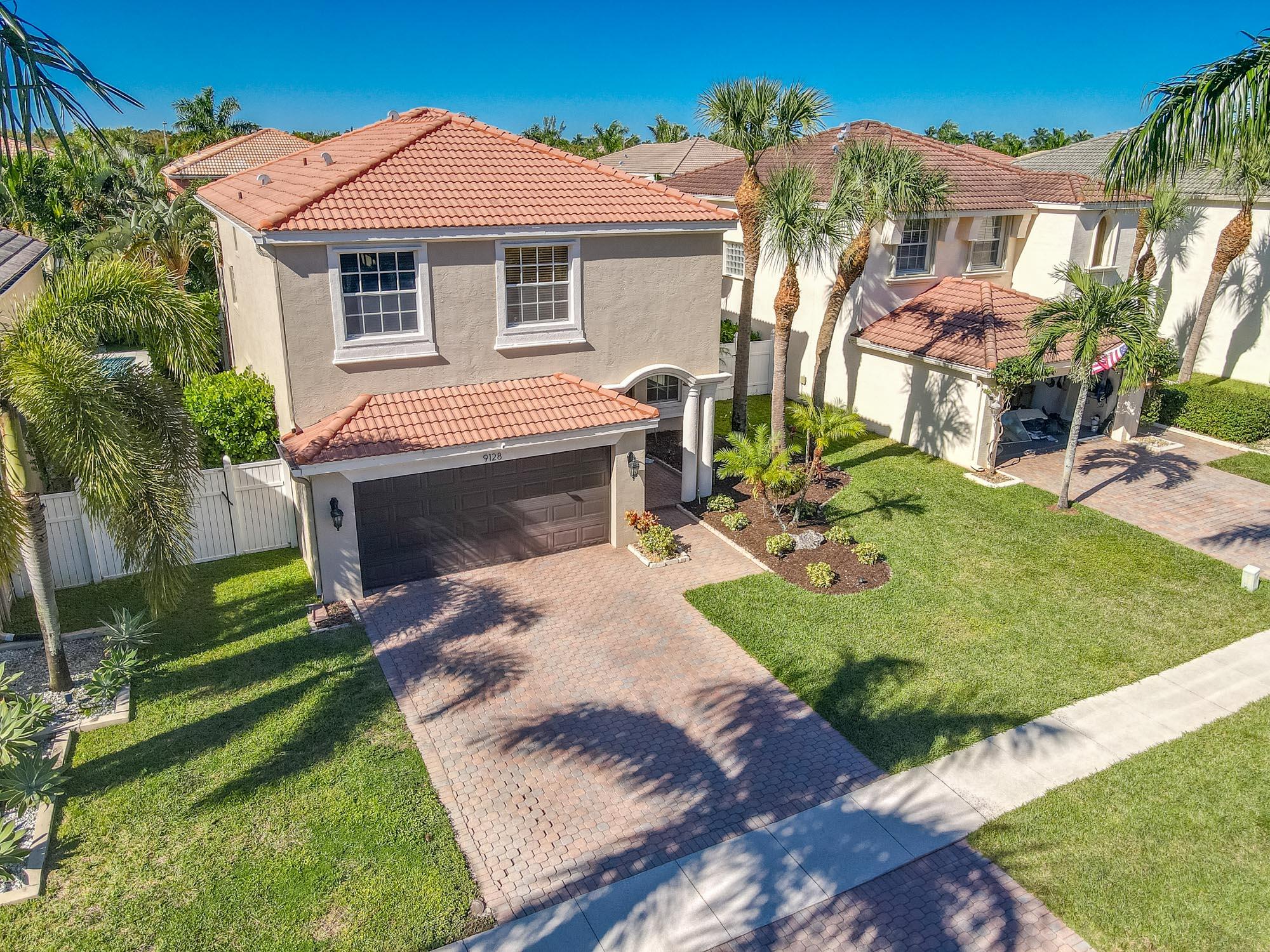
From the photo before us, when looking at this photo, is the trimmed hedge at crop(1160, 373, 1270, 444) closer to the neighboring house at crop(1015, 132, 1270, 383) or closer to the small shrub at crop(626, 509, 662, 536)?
the neighboring house at crop(1015, 132, 1270, 383)

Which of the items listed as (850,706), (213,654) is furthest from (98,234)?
(850,706)

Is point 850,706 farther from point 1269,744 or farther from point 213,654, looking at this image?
point 213,654

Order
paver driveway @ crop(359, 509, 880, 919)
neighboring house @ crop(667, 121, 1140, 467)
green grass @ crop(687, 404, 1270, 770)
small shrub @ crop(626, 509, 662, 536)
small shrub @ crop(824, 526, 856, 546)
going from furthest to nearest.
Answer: neighboring house @ crop(667, 121, 1140, 467)
small shrub @ crop(824, 526, 856, 546)
small shrub @ crop(626, 509, 662, 536)
green grass @ crop(687, 404, 1270, 770)
paver driveway @ crop(359, 509, 880, 919)

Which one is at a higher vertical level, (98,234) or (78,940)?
(98,234)

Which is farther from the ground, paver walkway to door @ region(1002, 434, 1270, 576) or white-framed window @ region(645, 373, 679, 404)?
white-framed window @ region(645, 373, 679, 404)

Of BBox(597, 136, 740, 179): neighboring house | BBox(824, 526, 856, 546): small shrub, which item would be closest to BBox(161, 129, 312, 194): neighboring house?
BBox(597, 136, 740, 179): neighboring house

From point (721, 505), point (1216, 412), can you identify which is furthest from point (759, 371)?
point (1216, 412)

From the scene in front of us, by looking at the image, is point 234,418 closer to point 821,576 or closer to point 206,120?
point 821,576

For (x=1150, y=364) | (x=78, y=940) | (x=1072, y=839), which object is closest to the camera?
(x=78, y=940)
